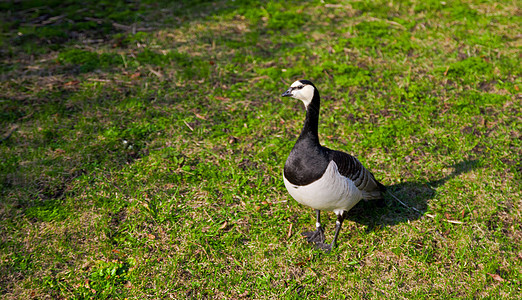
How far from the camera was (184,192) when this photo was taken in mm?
5410

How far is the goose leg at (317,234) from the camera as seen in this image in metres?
4.80

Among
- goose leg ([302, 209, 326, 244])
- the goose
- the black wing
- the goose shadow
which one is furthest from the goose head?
the goose shadow

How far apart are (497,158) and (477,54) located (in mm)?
3103

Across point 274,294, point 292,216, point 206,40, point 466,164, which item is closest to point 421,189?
point 466,164

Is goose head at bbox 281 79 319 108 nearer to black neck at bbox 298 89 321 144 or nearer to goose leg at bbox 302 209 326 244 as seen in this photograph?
black neck at bbox 298 89 321 144

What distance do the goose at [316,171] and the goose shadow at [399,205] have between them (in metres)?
0.66

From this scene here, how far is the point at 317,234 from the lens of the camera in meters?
4.86

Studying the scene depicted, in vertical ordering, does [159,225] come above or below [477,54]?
below

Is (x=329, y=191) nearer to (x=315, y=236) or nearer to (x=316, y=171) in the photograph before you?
(x=316, y=171)

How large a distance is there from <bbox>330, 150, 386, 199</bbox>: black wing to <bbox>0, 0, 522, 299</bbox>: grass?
1.63ft

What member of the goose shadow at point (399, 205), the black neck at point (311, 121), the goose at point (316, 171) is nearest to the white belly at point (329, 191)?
the goose at point (316, 171)

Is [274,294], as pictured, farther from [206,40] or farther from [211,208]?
[206,40]

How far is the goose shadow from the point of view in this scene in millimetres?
5090

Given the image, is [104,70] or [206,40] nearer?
[104,70]
